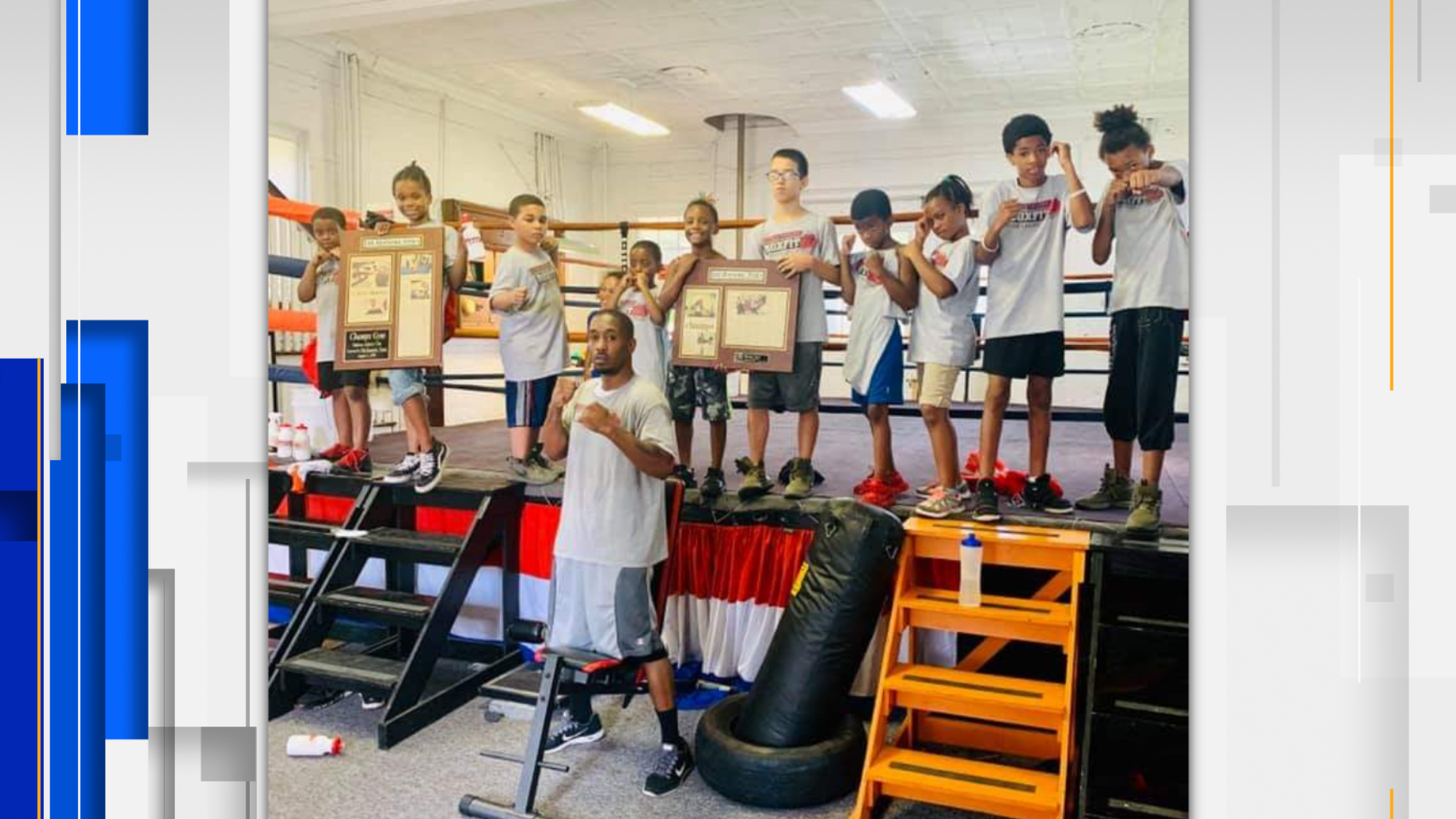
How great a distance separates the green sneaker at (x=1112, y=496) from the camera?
3.51 m

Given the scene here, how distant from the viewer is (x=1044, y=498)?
3.53m

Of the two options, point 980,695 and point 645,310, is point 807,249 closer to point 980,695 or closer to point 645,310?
point 645,310

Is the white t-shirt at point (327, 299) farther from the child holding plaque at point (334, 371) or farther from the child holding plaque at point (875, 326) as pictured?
the child holding plaque at point (875, 326)

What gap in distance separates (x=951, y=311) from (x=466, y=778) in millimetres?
2350

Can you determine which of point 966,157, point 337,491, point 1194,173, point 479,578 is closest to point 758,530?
point 479,578

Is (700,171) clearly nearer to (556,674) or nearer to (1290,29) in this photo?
(556,674)

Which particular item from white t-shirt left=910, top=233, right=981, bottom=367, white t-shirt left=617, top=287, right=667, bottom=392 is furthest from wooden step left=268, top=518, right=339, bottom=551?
white t-shirt left=910, top=233, right=981, bottom=367

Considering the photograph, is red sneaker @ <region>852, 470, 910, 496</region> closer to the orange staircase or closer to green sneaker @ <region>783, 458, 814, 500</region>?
green sneaker @ <region>783, 458, 814, 500</region>

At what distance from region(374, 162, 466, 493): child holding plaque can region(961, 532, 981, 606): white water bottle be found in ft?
7.75

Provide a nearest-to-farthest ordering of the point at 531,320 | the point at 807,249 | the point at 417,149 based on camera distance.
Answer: the point at 807,249 → the point at 531,320 → the point at 417,149

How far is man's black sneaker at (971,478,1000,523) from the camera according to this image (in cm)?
334

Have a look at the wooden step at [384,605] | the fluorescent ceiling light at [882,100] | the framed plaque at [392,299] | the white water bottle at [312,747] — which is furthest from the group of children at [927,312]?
the fluorescent ceiling light at [882,100]

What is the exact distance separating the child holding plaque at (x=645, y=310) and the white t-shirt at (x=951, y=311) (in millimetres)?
1125

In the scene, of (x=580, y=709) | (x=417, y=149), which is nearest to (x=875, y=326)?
(x=580, y=709)
